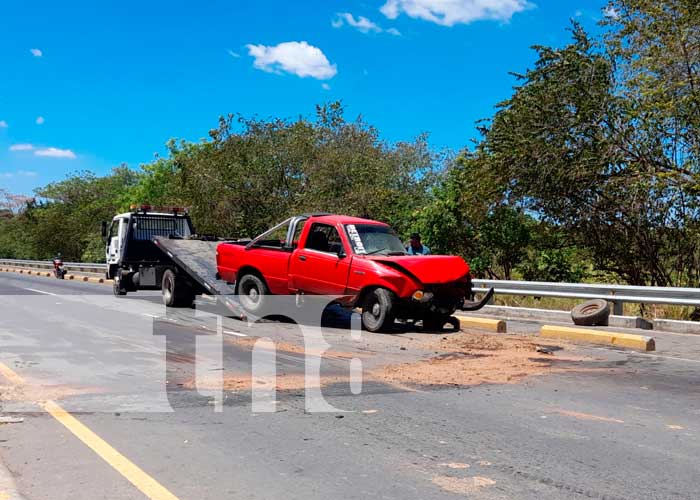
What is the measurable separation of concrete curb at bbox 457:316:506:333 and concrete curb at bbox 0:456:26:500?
31.7ft

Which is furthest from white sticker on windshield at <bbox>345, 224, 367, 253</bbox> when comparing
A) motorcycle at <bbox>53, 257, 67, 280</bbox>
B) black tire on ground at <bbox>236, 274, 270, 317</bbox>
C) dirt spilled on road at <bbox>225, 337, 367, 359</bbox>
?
motorcycle at <bbox>53, 257, 67, 280</bbox>

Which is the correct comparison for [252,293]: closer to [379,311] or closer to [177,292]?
[177,292]

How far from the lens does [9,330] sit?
1212 cm

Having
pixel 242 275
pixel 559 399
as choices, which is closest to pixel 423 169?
pixel 242 275

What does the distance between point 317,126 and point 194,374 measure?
90.4 feet

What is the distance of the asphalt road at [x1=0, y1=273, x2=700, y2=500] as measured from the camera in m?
4.26

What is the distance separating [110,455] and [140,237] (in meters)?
16.3

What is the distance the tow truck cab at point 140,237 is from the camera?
66.0 ft

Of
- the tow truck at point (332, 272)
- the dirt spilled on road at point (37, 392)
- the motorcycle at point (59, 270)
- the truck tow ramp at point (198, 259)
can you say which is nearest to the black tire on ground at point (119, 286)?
the truck tow ramp at point (198, 259)

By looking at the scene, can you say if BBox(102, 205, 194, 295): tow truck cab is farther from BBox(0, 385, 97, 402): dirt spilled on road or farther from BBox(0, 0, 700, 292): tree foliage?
BBox(0, 385, 97, 402): dirt spilled on road

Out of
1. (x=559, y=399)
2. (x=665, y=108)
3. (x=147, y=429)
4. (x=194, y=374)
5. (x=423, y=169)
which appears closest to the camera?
(x=147, y=429)

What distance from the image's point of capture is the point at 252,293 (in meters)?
13.9

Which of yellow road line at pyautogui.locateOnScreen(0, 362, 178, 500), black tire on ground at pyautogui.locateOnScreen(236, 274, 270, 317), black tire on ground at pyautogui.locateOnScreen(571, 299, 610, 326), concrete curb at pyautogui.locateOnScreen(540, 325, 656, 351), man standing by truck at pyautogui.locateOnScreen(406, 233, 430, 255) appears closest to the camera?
yellow road line at pyautogui.locateOnScreen(0, 362, 178, 500)

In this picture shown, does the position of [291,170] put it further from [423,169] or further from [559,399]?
[559,399]
